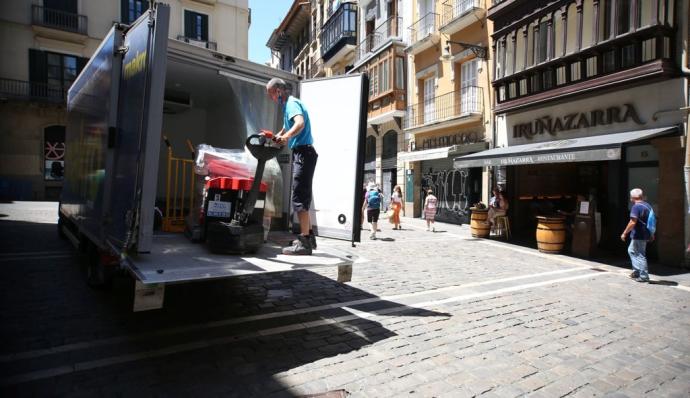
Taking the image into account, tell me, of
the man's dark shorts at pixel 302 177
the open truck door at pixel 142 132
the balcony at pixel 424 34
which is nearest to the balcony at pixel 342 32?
the balcony at pixel 424 34

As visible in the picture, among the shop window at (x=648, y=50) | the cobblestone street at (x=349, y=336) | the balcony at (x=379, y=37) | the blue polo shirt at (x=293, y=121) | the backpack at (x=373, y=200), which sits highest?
the balcony at (x=379, y=37)

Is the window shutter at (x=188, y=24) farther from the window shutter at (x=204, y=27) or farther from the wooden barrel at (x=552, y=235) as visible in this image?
the wooden barrel at (x=552, y=235)

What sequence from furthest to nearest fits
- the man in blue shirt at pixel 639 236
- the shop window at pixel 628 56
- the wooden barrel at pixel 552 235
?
1. the wooden barrel at pixel 552 235
2. the shop window at pixel 628 56
3. the man in blue shirt at pixel 639 236

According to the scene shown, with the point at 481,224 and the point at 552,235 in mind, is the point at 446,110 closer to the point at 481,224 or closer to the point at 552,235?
the point at 481,224

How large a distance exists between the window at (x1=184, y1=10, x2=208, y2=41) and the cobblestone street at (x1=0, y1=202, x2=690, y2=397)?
76.9ft

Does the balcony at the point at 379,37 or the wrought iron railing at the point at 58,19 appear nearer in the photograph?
the balcony at the point at 379,37

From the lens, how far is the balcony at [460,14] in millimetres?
15148

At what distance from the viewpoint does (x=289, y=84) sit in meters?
5.59

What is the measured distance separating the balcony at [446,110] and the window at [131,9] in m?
18.5

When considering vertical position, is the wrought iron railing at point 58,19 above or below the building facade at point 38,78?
above

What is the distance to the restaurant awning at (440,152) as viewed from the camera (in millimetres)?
15328

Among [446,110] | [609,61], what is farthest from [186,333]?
[446,110]

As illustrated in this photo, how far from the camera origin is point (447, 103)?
17250 millimetres

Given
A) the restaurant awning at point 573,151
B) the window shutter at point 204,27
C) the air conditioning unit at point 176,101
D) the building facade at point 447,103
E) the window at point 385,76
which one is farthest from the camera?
the window shutter at point 204,27
